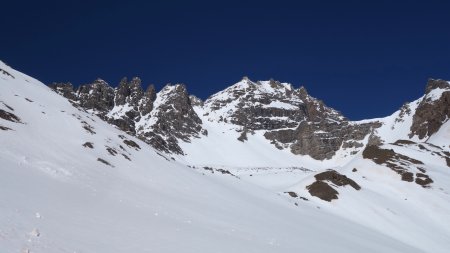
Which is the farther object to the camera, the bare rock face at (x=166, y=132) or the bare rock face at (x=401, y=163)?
the bare rock face at (x=166, y=132)

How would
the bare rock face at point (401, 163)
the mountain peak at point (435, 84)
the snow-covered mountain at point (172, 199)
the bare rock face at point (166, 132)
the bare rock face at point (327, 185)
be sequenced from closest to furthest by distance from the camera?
the snow-covered mountain at point (172, 199)
the bare rock face at point (327, 185)
the bare rock face at point (401, 163)
the bare rock face at point (166, 132)
the mountain peak at point (435, 84)

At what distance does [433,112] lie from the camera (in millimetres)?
169000

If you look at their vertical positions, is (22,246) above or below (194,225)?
below

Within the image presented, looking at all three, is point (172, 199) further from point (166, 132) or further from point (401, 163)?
point (166, 132)

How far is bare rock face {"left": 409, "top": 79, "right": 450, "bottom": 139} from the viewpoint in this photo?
164 metres

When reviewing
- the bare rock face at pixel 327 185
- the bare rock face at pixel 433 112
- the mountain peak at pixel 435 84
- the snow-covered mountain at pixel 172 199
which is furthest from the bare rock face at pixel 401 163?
the mountain peak at pixel 435 84

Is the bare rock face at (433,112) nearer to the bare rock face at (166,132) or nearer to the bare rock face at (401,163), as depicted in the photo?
the bare rock face at (401,163)

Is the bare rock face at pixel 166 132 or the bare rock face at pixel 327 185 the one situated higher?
the bare rock face at pixel 166 132

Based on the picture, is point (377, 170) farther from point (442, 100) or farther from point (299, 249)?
point (442, 100)

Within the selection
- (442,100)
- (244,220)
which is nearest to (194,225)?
(244,220)

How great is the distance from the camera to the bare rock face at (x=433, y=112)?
16438 cm

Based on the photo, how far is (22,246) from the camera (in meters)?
12.1

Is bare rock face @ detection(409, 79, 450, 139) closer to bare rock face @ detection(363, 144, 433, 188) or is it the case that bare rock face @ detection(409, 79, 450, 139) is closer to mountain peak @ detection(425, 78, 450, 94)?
mountain peak @ detection(425, 78, 450, 94)

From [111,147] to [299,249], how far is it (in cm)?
3253
